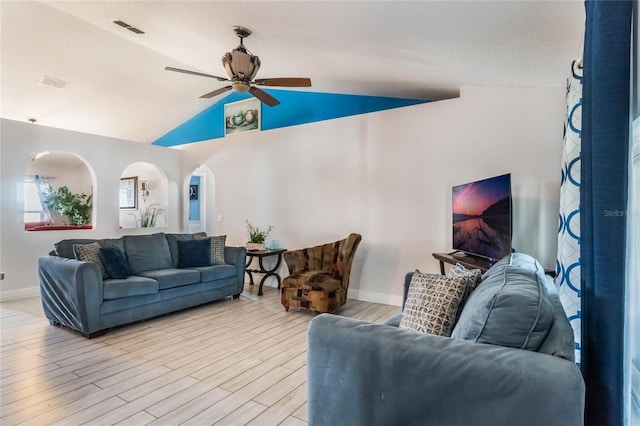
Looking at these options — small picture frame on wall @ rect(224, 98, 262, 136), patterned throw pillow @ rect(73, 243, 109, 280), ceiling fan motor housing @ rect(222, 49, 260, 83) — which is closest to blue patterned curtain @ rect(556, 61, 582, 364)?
ceiling fan motor housing @ rect(222, 49, 260, 83)

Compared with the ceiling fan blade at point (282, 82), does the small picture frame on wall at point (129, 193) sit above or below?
below

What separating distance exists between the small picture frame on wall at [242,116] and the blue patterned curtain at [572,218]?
4622 millimetres

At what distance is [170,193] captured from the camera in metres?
6.70

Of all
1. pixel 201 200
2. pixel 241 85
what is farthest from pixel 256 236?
pixel 201 200

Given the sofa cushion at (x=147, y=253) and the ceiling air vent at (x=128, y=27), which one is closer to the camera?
the ceiling air vent at (x=128, y=27)

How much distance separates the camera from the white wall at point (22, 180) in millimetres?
4578

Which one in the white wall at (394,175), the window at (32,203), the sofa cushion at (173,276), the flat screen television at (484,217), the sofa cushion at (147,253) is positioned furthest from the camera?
the window at (32,203)

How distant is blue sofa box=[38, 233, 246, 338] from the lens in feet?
10.6

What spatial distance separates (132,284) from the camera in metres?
3.54

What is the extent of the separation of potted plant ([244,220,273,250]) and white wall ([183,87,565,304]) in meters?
0.11

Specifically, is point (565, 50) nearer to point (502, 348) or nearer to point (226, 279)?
point (502, 348)

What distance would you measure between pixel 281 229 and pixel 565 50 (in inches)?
162

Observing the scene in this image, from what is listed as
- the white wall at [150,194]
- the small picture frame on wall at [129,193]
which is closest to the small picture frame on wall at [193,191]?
the white wall at [150,194]

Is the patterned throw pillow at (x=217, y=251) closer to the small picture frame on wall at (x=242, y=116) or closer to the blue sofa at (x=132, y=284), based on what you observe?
the blue sofa at (x=132, y=284)
